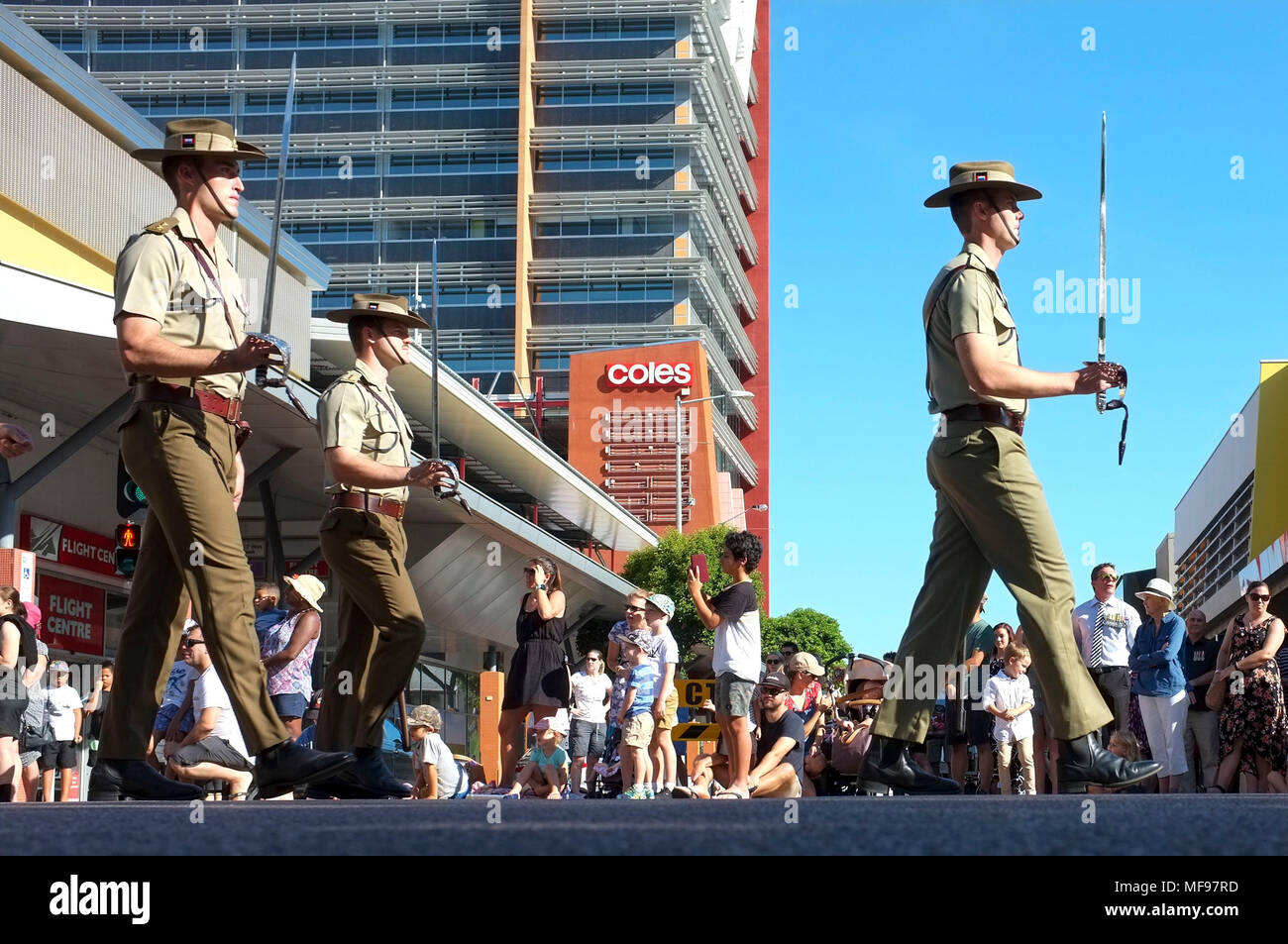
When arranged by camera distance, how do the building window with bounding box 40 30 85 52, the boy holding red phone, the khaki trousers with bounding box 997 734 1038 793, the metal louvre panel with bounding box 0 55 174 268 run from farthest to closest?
the building window with bounding box 40 30 85 52, the metal louvre panel with bounding box 0 55 174 268, the khaki trousers with bounding box 997 734 1038 793, the boy holding red phone

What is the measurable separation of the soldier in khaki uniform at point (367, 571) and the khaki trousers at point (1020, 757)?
7812mm

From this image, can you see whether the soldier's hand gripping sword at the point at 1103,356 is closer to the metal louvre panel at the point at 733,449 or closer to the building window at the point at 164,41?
the metal louvre panel at the point at 733,449

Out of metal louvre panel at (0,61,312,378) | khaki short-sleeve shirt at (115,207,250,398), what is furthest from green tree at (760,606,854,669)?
khaki short-sleeve shirt at (115,207,250,398)

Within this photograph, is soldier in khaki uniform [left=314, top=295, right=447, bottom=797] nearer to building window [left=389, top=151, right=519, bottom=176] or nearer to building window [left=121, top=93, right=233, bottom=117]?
building window [left=389, top=151, right=519, bottom=176]

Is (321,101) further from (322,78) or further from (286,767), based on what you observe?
(286,767)

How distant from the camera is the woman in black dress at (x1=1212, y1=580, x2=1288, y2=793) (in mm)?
11797

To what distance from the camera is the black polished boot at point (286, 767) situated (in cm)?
558

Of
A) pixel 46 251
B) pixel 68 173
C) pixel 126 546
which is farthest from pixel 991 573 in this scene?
pixel 68 173

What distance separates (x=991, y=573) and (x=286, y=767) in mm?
2576

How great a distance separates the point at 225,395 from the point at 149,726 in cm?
115

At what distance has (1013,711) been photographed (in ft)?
43.8

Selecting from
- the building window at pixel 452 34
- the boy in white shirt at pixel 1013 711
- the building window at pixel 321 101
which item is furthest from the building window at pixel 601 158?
the boy in white shirt at pixel 1013 711

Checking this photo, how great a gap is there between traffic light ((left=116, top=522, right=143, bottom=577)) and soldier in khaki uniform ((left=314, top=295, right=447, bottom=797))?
6131 millimetres

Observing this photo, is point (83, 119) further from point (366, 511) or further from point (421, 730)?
point (366, 511)
